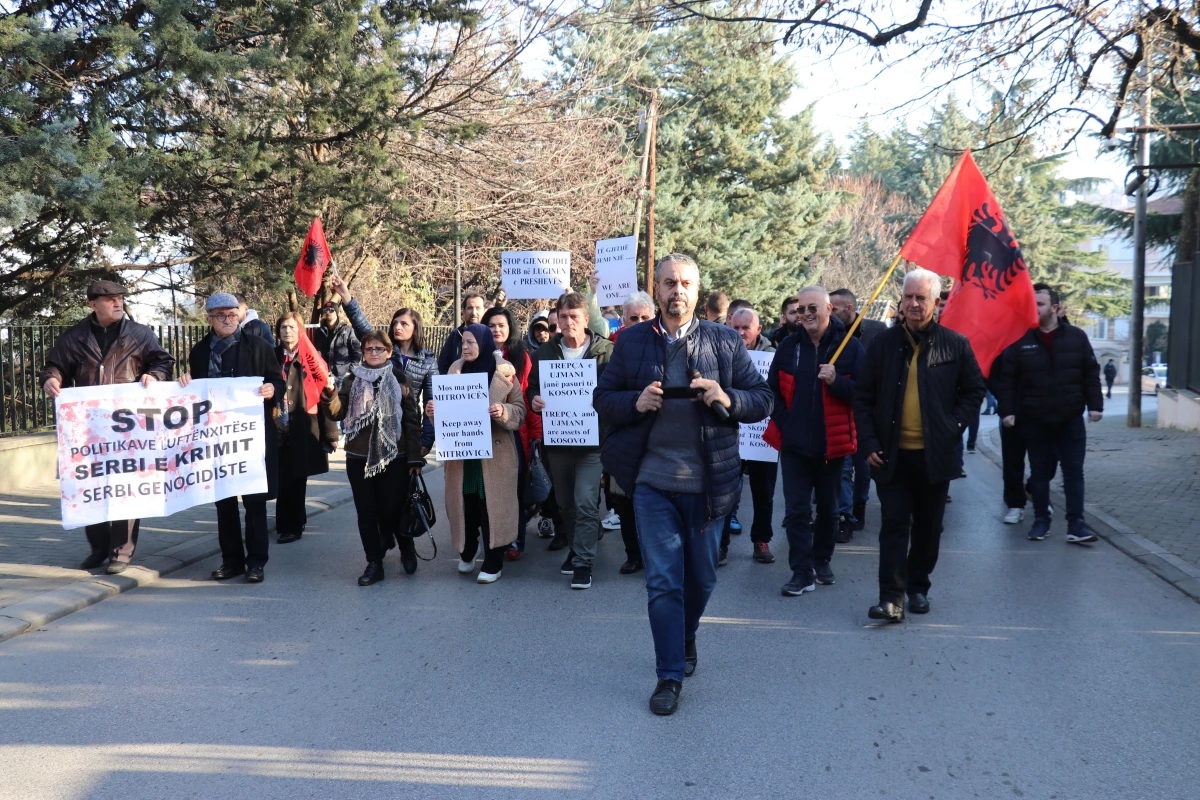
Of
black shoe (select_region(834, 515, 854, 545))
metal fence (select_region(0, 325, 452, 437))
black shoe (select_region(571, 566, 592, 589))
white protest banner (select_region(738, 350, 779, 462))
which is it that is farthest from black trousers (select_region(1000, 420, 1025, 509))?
metal fence (select_region(0, 325, 452, 437))

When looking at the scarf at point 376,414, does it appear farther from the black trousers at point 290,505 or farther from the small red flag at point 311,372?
the black trousers at point 290,505

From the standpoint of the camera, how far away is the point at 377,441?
23.5 ft

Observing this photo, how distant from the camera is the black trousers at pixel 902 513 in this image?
6078 millimetres

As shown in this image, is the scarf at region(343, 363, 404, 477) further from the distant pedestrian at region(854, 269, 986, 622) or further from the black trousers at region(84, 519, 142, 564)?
the distant pedestrian at region(854, 269, 986, 622)

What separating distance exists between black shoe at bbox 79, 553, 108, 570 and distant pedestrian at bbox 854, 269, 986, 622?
5.38 metres

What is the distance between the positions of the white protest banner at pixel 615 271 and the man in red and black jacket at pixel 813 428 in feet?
14.7

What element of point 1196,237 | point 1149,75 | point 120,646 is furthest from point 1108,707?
point 1196,237

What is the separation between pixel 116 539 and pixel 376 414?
212 cm

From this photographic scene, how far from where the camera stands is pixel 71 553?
25.7 feet

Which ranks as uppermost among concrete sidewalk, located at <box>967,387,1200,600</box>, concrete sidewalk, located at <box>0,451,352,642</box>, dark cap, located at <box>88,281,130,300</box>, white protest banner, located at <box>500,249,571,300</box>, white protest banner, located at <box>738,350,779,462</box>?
white protest banner, located at <box>500,249,571,300</box>

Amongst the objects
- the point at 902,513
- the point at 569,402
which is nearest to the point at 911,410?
the point at 902,513

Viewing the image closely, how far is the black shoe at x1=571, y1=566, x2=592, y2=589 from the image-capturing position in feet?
22.8

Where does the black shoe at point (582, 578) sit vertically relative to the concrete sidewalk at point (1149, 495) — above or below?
above

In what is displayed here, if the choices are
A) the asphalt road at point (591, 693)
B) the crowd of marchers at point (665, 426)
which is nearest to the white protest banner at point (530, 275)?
the crowd of marchers at point (665, 426)
